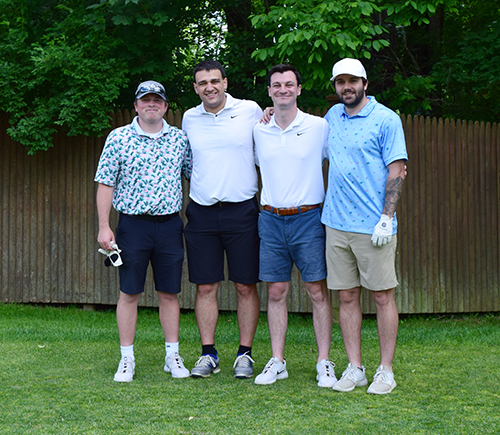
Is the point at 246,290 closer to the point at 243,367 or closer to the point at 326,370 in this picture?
the point at 243,367

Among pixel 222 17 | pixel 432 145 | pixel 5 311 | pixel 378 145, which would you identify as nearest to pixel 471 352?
pixel 378 145

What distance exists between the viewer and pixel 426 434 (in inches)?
110

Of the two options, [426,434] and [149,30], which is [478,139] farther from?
[426,434]

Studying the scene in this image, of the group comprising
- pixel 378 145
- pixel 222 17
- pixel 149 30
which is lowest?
pixel 378 145

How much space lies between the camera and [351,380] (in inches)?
142

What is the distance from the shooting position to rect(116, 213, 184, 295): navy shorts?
3877mm

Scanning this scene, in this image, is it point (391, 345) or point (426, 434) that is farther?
point (391, 345)

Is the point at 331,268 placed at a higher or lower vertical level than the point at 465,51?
lower

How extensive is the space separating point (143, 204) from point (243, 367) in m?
1.26

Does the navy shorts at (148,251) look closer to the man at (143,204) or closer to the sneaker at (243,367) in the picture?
the man at (143,204)

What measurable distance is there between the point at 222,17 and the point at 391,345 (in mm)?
7682

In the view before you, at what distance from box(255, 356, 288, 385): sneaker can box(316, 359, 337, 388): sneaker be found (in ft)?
0.76

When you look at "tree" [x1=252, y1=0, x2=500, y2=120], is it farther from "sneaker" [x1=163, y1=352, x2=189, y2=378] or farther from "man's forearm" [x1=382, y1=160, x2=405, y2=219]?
"sneaker" [x1=163, y1=352, x2=189, y2=378]

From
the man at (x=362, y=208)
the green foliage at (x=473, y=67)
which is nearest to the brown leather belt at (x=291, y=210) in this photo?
the man at (x=362, y=208)
